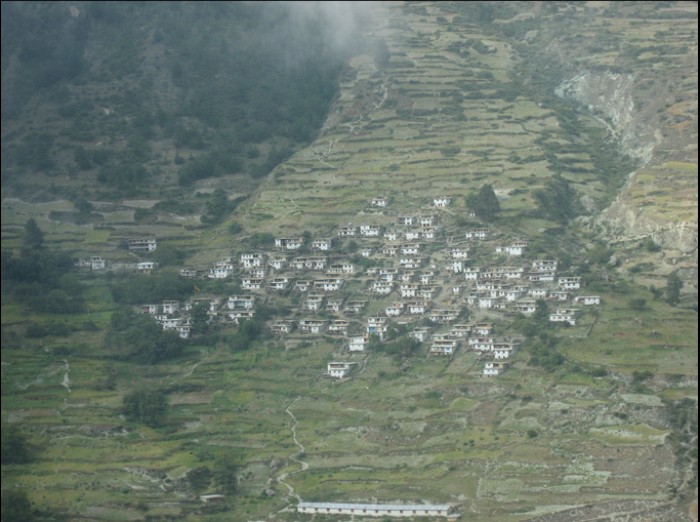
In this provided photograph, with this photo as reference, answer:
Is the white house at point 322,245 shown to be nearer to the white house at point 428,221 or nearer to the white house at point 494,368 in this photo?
the white house at point 428,221

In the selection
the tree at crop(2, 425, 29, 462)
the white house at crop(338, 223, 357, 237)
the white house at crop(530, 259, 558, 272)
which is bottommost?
the tree at crop(2, 425, 29, 462)

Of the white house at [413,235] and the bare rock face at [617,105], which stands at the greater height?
the bare rock face at [617,105]

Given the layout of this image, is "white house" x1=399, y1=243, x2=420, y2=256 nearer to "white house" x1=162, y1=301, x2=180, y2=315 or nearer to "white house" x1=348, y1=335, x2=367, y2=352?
"white house" x1=348, y1=335, x2=367, y2=352

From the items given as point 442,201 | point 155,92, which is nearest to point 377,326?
point 442,201

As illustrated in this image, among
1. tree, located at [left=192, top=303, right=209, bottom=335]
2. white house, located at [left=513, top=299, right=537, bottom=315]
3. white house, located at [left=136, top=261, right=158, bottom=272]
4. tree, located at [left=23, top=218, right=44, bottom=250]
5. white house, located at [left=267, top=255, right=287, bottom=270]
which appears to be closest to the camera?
white house, located at [left=513, top=299, right=537, bottom=315]

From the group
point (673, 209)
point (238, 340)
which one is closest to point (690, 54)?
point (673, 209)

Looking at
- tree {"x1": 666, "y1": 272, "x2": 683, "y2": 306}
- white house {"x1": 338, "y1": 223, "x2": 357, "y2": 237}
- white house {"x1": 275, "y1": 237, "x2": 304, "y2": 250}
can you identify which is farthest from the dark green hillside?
tree {"x1": 666, "y1": 272, "x2": 683, "y2": 306}

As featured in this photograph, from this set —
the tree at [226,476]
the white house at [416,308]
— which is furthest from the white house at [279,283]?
the tree at [226,476]

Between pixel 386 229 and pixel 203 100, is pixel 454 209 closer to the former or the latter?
pixel 386 229
